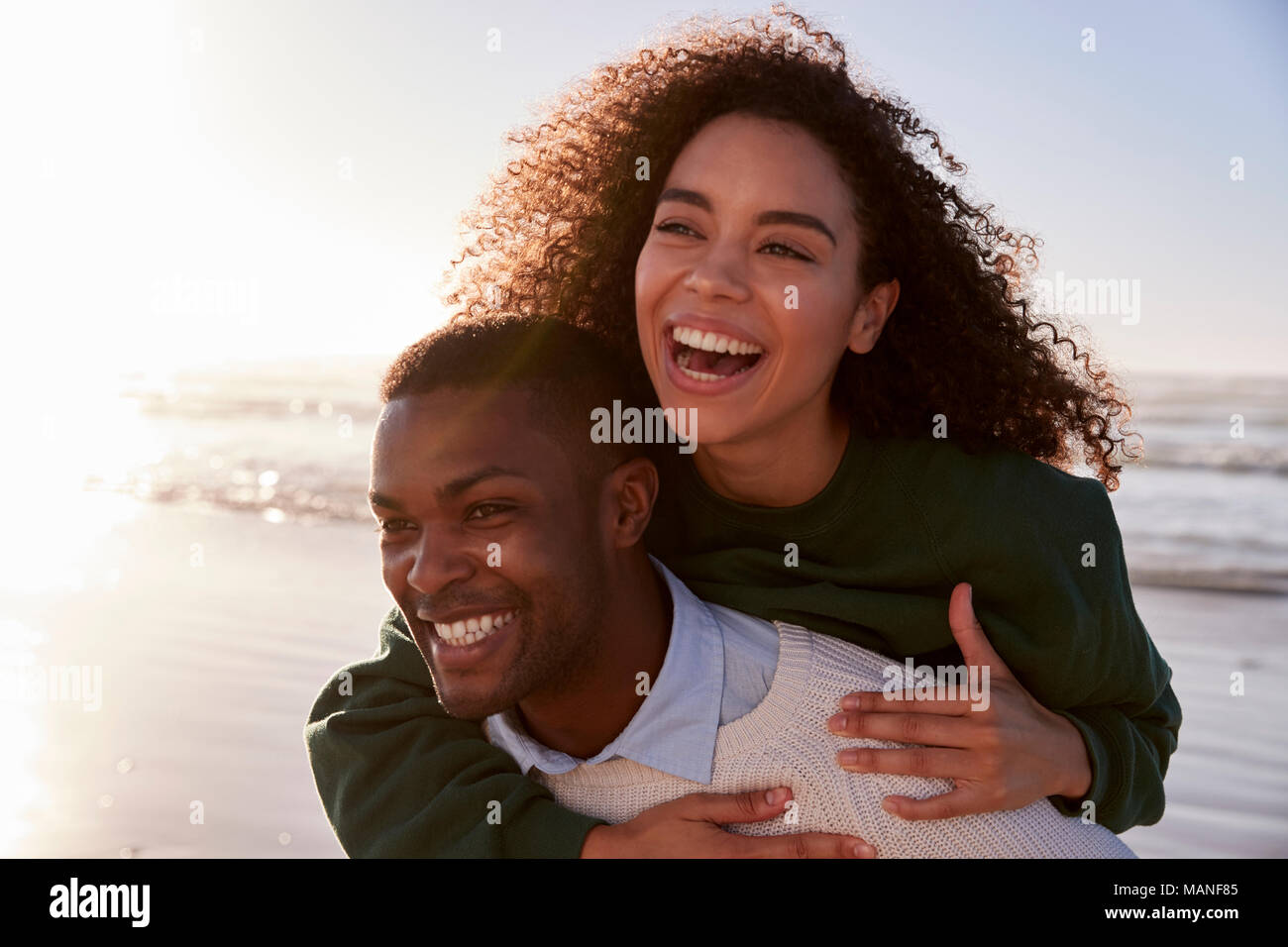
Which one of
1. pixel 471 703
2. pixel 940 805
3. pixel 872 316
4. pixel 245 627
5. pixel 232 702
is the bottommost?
pixel 232 702

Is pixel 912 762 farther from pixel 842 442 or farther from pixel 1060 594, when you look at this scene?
pixel 842 442

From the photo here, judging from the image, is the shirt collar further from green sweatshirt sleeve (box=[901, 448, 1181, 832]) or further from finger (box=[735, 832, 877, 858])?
green sweatshirt sleeve (box=[901, 448, 1181, 832])

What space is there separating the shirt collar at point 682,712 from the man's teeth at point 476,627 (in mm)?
384

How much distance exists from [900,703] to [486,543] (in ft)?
3.32

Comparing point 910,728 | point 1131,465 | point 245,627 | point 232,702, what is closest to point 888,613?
point 910,728

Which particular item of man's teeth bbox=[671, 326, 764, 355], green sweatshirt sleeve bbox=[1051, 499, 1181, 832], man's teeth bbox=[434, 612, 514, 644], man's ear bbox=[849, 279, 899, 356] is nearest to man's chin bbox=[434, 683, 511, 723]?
man's teeth bbox=[434, 612, 514, 644]

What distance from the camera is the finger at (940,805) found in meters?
2.63

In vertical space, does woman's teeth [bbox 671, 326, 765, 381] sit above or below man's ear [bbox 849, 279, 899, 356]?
below

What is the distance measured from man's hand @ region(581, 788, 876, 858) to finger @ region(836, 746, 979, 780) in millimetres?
154

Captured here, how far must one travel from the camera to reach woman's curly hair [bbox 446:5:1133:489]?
328 centimetres

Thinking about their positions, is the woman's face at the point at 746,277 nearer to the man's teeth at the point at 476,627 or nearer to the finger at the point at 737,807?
the man's teeth at the point at 476,627

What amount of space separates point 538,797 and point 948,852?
942mm

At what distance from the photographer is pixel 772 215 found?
2.96 m
